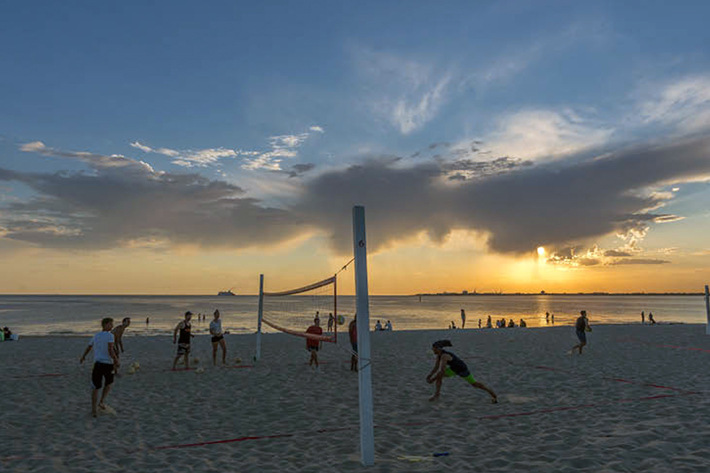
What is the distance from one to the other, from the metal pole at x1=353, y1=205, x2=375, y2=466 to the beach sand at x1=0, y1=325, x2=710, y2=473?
0.27 m

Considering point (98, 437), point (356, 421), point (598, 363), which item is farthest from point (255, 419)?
point (598, 363)

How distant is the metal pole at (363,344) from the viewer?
5.34 m

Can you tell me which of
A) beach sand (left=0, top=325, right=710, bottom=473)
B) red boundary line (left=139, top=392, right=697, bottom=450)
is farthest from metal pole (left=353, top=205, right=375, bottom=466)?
red boundary line (left=139, top=392, right=697, bottom=450)

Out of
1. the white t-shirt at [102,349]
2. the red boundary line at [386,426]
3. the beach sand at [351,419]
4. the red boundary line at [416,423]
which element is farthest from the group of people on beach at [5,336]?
the red boundary line at [416,423]

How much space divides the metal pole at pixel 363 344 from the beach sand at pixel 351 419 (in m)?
0.27

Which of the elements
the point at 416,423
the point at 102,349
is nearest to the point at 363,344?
the point at 416,423

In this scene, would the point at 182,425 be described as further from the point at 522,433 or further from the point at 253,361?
the point at 253,361

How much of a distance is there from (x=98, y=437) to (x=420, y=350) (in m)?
13.1

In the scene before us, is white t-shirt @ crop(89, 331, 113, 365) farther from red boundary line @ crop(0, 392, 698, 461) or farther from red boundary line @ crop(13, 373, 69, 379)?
red boundary line @ crop(13, 373, 69, 379)

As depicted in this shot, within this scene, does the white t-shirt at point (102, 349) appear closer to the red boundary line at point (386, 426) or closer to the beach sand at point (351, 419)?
the beach sand at point (351, 419)

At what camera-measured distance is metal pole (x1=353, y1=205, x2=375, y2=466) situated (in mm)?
5336

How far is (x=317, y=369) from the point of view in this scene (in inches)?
495

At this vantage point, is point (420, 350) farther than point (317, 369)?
Yes

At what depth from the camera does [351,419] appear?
738 cm
